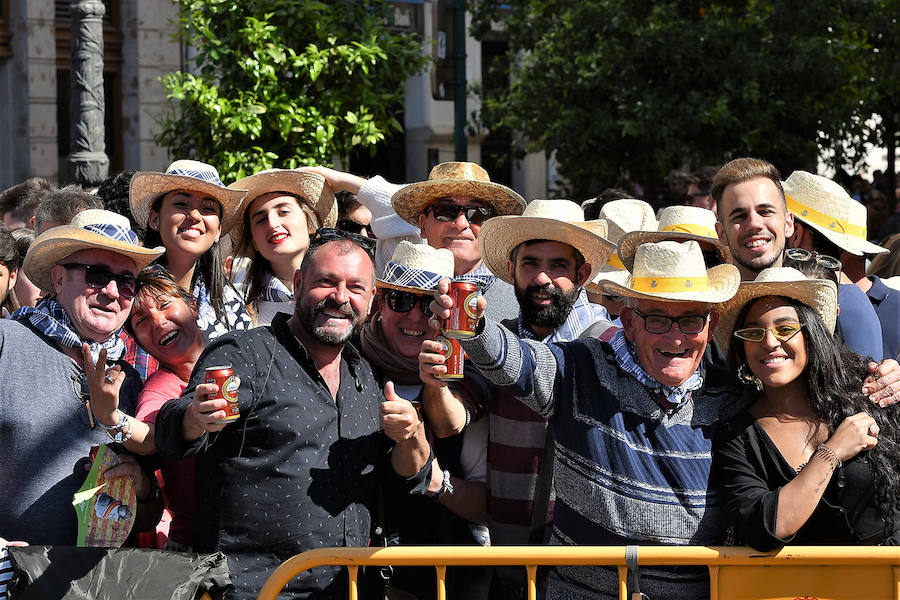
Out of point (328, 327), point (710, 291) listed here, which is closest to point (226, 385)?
point (328, 327)

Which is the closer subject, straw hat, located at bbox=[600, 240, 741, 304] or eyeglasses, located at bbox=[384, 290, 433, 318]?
straw hat, located at bbox=[600, 240, 741, 304]

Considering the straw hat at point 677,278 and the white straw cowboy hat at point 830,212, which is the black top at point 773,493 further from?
the white straw cowboy hat at point 830,212

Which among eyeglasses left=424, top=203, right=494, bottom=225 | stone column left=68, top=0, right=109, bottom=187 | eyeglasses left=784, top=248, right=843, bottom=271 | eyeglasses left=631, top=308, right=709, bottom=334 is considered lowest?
eyeglasses left=631, top=308, right=709, bottom=334

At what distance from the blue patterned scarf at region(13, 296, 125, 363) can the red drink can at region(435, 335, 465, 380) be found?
1305 mm

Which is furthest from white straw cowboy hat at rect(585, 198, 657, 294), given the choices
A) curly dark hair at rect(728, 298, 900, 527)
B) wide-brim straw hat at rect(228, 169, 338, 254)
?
curly dark hair at rect(728, 298, 900, 527)

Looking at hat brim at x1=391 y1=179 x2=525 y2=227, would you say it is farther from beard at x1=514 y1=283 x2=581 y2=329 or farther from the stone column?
the stone column

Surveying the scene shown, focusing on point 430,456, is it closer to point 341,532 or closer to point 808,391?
point 341,532

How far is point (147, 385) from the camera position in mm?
4340

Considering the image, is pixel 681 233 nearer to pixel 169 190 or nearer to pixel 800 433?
pixel 800 433

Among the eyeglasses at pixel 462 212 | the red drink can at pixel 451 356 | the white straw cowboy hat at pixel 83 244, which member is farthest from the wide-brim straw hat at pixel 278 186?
the red drink can at pixel 451 356

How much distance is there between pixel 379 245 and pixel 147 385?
2227 millimetres

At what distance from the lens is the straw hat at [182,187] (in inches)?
208

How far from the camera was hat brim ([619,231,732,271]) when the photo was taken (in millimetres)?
5031

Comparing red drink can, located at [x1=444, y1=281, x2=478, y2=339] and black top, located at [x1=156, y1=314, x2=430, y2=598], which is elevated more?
red drink can, located at [x1=444, y1=281, x2=478, y2=339]
